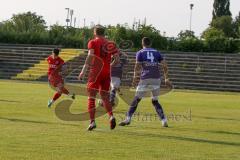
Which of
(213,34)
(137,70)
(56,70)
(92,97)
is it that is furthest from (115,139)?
(213,34)

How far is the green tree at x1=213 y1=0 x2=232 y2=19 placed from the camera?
121 meters

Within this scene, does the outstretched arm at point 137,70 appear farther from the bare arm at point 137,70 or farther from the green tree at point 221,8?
the green tree at point 221,8

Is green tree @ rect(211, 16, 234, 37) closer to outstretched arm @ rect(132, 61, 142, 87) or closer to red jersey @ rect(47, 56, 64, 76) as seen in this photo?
red jersey @ rect(47, 56, 64, 76)

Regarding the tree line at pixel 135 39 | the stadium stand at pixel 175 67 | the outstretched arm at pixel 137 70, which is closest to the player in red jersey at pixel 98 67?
the outstretched arm at pixel 137 70

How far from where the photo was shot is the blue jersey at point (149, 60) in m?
15.1

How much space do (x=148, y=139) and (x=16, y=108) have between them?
7.90 metres

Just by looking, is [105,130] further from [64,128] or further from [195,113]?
[195,113]

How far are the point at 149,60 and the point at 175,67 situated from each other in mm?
34468

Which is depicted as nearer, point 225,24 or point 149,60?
point 149,60

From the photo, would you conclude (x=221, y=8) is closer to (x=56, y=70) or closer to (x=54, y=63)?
(x=56, y=70)

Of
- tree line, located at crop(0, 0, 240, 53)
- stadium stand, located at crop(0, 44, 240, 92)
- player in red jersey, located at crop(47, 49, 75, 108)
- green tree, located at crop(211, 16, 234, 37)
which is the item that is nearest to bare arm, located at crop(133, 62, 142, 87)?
player in red jersey, located at crop(47, 49, 75, 108)

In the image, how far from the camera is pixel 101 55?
13797 millimetres

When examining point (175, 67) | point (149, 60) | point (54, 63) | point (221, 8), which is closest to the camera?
point (149, 60)

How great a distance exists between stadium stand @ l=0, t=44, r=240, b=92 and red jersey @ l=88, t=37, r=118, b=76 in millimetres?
→ 28188
